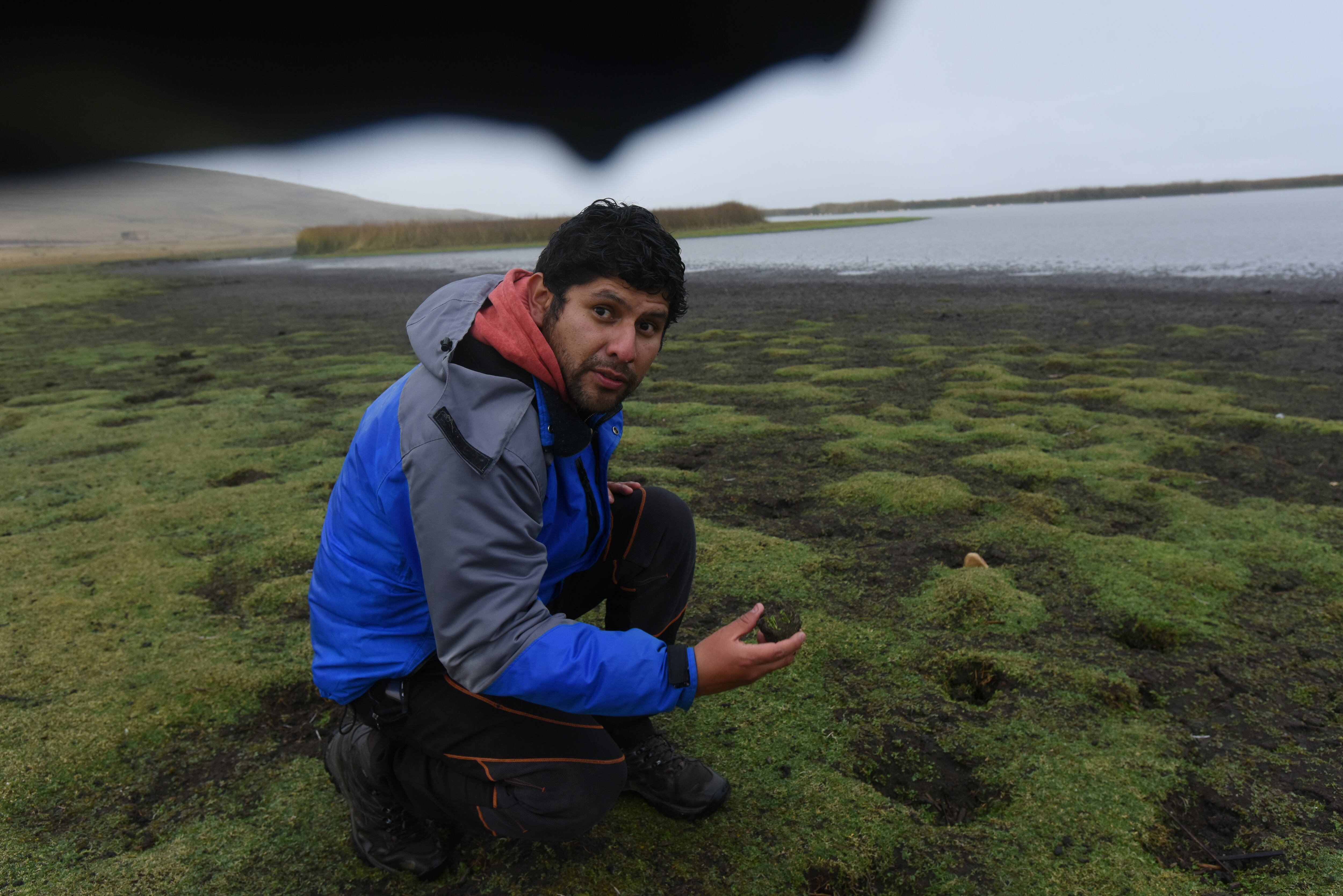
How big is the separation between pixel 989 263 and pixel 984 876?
24.5 metres

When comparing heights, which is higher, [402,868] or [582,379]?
[582,379]

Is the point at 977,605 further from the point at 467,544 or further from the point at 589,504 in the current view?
the point at 467,544

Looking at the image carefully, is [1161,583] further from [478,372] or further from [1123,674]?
[478,372]

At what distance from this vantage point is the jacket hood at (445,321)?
6.33 feet

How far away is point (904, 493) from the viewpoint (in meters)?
4.97

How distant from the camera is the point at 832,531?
180 inches

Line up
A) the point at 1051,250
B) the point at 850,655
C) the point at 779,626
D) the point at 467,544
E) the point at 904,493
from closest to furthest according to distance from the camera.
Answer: the point at 467,544, the point at 779,626, the point at 850,655, the point at 904,493, the point at 1051,250

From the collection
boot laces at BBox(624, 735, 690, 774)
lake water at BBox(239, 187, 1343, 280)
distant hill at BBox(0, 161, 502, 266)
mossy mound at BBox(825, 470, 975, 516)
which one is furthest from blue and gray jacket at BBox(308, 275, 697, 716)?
distant hill at BBox(0, 161, 502, 266)

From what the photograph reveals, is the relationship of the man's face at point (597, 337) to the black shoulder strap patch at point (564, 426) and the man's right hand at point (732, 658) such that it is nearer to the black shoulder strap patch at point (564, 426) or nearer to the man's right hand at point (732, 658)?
the black shoulder strap patch at point (564, 426)

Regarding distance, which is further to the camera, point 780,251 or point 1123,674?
point 780,251

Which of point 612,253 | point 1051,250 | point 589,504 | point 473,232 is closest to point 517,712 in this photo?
point 589,504

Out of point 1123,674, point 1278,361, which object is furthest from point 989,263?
point 1123,674

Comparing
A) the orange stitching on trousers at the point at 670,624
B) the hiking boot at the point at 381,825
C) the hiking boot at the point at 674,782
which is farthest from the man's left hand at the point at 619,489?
the hiking boot at the point at 381,825

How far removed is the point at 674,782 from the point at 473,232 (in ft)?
171
